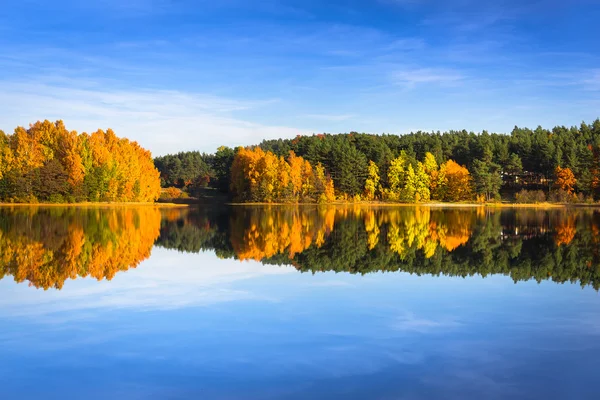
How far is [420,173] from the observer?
9362 cm

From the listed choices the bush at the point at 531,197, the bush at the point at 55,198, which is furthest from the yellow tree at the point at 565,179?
the bush at the point at 55,198

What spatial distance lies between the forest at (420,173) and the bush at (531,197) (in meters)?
0.14

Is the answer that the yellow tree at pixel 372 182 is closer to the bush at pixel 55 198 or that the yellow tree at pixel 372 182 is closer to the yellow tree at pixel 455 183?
the yellow tree at pixel 455 183

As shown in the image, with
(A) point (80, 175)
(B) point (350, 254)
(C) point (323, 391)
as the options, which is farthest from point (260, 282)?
(A) point (80, 175)

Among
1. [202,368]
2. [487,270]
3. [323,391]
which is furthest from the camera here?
[487,270]

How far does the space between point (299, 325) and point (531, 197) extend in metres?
84.3

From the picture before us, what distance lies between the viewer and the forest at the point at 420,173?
3514 inches

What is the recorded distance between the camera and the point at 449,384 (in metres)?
7.79

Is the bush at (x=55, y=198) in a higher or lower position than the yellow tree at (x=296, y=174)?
lower

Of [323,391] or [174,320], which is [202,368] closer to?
[323,391]

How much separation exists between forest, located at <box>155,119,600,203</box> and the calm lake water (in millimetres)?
69178

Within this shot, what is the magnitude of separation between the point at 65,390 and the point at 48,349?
205 cm

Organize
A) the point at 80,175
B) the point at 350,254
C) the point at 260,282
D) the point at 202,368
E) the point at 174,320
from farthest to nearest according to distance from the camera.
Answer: the point at 80,175
the point at 350,254
the point at 260,282
the point at 174,320
the point at 202,368

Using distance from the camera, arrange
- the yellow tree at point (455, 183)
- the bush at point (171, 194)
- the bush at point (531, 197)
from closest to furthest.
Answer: the bush at point (531, 197), the yellow tree at point (455, 183), the bush at point (171, 194)
